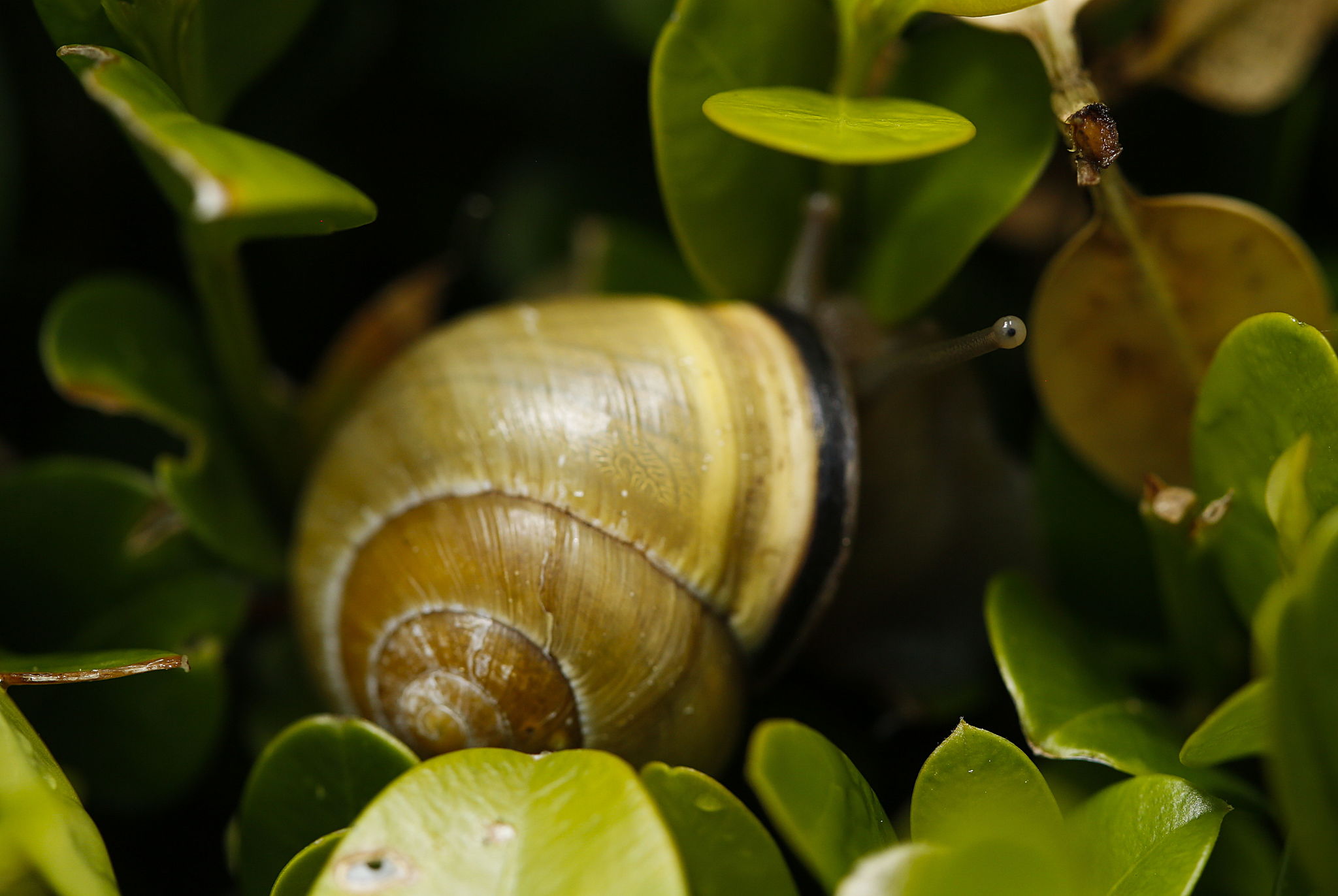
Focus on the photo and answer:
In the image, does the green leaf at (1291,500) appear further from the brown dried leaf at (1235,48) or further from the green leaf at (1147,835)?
the brown dried leaf at (1235,48)

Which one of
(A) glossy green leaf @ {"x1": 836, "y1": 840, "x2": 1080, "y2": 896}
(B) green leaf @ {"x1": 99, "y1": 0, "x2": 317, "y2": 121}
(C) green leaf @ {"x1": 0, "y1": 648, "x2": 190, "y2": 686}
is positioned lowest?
(C) green leaf @ {"x1": 0, "y1": 648, "x2": 190, "y2": 686}

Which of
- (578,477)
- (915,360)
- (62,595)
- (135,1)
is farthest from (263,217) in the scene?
(915,360)

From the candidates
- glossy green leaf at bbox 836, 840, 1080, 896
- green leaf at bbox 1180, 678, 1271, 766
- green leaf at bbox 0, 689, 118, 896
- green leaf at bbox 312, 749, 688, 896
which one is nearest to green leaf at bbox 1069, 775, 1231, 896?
green leaf at bbox 1180, 678, 1271, 766

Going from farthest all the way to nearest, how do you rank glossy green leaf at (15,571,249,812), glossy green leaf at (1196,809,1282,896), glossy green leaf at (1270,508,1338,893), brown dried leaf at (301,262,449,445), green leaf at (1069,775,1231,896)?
brown dried leaf at (301,262,449,445) → glossy green leaf at (15,571,249,812) → glossy green leaf at (1196,809,1282,896) → green leaf at (1069,775,1231,896) → glossy green leaf at (1270,508,1338,893)

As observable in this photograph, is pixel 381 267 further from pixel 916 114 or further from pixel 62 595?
pixel 916 114

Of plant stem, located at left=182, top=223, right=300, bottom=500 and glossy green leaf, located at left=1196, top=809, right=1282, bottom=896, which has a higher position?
plant stem, located at left=182, top=223, right=300, bottom=500

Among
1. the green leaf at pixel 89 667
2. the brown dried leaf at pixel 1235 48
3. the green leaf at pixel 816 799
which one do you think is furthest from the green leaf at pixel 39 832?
the brown dried leaf at pixel 1235 48

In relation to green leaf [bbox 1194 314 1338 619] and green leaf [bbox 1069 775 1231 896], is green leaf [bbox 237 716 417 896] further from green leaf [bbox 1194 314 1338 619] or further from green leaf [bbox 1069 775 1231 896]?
green leaf [bbox 1194 314 1338 619]
